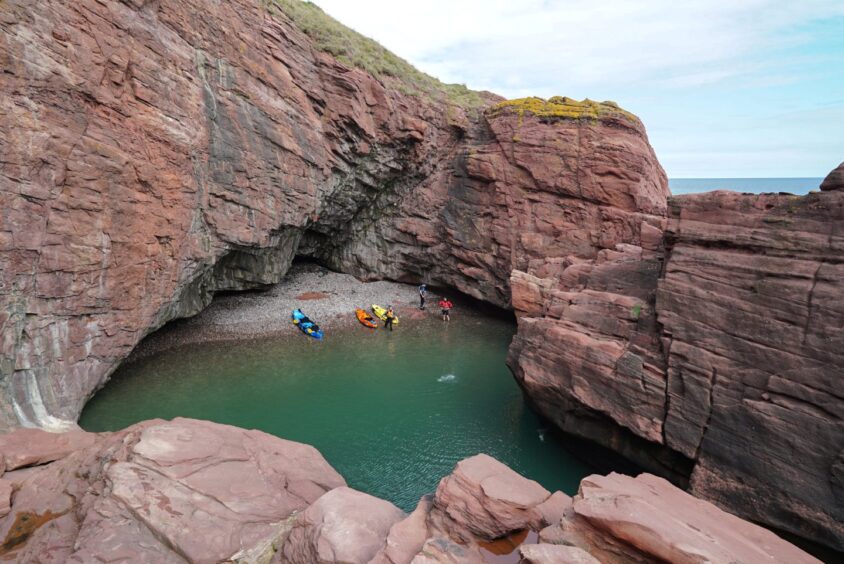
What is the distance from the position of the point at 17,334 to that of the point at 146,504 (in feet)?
30.5

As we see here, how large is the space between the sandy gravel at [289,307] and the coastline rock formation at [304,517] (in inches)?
568

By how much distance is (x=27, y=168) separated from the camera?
13.4 m

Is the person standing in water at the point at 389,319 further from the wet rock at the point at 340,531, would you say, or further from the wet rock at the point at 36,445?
the wet rock at the point at 340,531

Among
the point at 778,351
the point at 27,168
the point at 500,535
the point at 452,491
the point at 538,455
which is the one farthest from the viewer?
the point at 538,455

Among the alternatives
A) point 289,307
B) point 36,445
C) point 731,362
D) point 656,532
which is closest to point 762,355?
point 731,362

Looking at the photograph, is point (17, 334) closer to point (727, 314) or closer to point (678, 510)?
point (678, 510)

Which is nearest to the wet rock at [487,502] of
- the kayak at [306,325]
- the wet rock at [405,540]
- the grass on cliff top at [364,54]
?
the wet rock at [405,540]

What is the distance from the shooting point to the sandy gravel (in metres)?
25.8

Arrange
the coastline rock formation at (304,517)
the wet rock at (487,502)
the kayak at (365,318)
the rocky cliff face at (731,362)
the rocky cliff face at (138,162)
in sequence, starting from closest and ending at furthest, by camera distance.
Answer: the coastline rock formation at (304,517) < the wet rock at (487,502) < the rocky cliff face at (731,362) < the rocky cliff face at (138,162) < the kayak at (365,318)

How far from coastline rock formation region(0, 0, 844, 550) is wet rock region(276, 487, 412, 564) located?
342 inches

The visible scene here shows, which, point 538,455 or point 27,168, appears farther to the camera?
point 538,455

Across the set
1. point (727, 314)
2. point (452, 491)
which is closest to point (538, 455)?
point (727, 314)

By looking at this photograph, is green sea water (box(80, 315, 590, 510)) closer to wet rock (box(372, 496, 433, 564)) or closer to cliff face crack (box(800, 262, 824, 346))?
wet rock (box(372, 496, 433, 564))

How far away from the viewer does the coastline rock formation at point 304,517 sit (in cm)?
638
